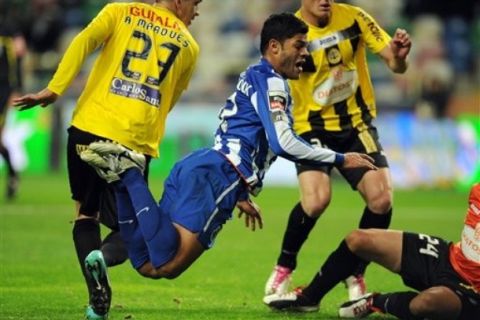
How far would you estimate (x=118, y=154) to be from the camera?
748cm

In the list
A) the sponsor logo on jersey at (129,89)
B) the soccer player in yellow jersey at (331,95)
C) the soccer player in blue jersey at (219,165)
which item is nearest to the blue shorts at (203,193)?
the soccer player in blue jersey at (219,165)

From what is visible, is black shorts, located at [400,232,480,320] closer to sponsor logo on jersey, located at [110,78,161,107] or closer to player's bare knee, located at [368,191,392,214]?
player's bare knee, located at [368,191,392,214]

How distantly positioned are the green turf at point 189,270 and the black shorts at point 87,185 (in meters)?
0.70

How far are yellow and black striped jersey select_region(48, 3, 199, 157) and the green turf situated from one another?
131cm

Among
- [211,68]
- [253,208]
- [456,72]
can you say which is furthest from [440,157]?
[253,208]

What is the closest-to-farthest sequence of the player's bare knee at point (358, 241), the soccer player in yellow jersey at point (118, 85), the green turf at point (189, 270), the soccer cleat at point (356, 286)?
the player's bare knee at point (358, 241) → the soccer player in yellow jersey at point (118, 85) → the green turf at point (189, 270) → the soccer cleat at point (356, 286)

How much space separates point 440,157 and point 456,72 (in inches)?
147

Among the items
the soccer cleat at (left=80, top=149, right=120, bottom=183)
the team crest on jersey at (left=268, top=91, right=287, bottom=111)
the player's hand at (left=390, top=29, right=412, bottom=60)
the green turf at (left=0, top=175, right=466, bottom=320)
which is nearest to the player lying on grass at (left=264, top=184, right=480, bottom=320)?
the green turf at (left=0, top=175, right=466, bottom=320)

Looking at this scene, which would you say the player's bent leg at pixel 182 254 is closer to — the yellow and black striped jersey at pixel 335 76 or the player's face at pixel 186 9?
the player's face at pixel 186 9

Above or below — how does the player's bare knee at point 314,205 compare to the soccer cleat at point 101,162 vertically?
below

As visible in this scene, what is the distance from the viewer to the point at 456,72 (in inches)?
966

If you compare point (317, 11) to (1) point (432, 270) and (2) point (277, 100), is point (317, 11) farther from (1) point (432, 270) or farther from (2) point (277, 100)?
(1) point (432, 270)

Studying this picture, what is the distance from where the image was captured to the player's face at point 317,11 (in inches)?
366

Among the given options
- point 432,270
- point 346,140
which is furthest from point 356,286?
point 432,270
